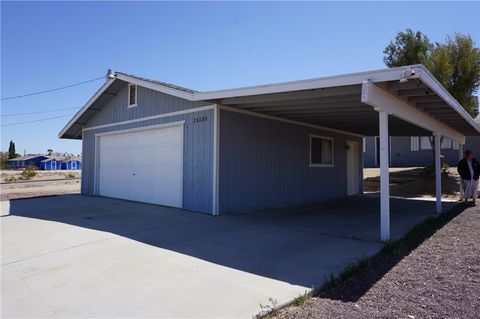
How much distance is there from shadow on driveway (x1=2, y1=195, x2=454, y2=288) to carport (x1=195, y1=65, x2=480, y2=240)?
1.21 m

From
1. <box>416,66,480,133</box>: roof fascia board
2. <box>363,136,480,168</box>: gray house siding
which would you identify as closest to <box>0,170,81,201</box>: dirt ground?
<box>416,66,480,133</box>: roof fascia board

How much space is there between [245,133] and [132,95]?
180 inches

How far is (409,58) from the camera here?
18.8 metres

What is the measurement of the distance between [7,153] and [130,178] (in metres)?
86.2

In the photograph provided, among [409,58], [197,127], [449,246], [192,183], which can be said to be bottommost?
[449,246]

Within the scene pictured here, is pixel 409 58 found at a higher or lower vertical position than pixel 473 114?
higher

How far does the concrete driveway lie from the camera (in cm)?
371

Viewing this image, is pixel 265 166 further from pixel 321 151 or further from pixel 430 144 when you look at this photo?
pixel 430 144

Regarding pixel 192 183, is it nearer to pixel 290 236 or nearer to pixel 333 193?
pixel 290 236

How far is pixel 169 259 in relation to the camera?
5148mm

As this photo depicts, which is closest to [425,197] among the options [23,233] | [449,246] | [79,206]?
[449,246]

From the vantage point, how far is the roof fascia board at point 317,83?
18.6 ft

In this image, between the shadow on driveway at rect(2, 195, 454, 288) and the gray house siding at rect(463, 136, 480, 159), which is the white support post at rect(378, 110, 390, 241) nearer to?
the shadow on driveway at rect(2, 195, 454, 288)

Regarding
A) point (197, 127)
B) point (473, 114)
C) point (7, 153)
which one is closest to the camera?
point (197, 127)
